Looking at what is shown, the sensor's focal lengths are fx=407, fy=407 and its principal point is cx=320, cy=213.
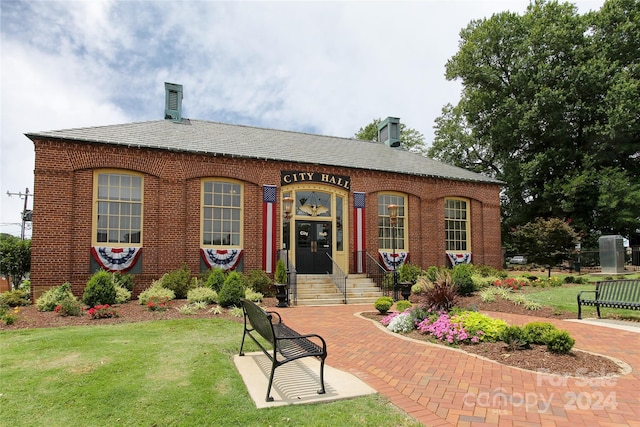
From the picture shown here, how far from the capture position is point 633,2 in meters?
24.7

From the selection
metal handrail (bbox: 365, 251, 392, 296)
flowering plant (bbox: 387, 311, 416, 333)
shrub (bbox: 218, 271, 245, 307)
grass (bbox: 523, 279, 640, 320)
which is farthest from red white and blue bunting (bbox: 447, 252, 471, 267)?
flowering plant (bbox: 387, 311, 416, 333)

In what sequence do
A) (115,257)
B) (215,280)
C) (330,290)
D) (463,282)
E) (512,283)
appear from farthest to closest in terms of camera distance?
1. (512,283)
2. (330,290)
3. (463,282)
4. (115,257)
5. (215,280)

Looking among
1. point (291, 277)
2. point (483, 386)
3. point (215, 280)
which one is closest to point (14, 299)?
point (215, 280)

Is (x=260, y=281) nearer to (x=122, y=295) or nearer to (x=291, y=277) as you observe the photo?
(x=291, y=277)

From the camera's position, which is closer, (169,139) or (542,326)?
(542,326)

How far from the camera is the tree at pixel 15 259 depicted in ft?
54.9

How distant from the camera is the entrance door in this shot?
51.5ft

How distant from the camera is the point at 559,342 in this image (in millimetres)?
5605

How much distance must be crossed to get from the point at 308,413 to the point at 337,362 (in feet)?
6.79

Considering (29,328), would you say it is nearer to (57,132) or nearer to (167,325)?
(167,325)

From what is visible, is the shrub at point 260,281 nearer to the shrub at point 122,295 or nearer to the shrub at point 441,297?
the shrub at point 122,295

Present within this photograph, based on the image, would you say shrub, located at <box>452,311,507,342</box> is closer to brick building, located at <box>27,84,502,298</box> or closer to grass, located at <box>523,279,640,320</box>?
grass, located at <box>523,279,640,320</box>

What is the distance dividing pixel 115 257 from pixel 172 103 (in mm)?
7467

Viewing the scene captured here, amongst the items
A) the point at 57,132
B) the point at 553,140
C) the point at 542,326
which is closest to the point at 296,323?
the point at 542,326
